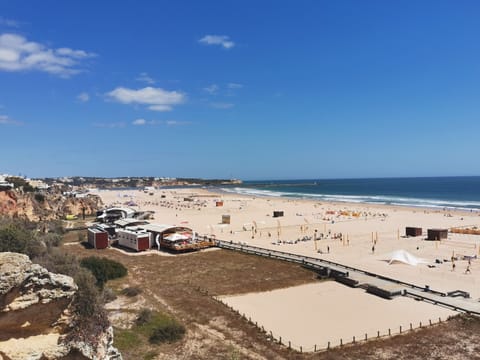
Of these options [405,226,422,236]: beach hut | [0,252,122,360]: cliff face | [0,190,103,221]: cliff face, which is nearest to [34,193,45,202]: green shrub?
[0,190,103,221]: cliff face

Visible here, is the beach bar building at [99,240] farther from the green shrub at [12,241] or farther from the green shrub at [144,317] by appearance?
the green shrub at [12,241]

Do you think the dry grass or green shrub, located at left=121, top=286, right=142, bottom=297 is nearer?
the dry grass

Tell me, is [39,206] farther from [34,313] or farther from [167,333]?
[34,313]

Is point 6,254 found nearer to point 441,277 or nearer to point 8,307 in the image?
point 8,307

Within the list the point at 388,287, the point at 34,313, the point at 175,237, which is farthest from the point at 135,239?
the point at 34,313

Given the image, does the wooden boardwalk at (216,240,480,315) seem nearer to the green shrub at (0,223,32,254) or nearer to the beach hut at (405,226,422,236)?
the green shrub at (0,223,32,254)

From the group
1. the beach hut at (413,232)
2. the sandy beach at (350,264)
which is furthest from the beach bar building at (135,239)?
the beach hut at (413,232)
